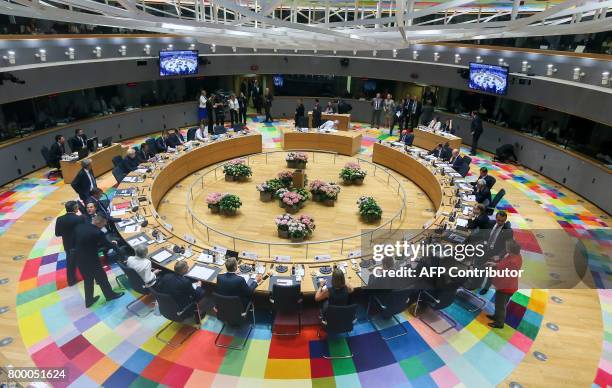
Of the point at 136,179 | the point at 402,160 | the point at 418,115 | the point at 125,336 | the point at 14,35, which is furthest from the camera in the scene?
the point at 418,115

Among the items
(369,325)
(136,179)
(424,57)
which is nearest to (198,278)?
(369,325)

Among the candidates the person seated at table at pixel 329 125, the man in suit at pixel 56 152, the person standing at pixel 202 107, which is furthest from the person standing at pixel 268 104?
the man in suit at pixel 56 152

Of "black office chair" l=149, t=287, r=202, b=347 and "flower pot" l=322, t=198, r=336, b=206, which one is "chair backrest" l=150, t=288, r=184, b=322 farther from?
"flower pot" l=322, t=198, r=336, b=206

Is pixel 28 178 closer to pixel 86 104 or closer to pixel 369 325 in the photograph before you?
pixel 86 104

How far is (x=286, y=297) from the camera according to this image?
6.30m

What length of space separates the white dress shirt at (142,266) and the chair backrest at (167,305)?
417mm

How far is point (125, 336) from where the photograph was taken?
6578 millimetres

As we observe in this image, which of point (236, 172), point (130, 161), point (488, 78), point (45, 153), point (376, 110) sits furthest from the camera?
Result: point (376, 110)

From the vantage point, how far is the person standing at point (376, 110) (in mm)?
18500

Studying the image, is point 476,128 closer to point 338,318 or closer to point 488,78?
point 488,78

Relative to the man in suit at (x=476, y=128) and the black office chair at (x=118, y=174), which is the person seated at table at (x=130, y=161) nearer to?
the black office chair at (x=118, y=174)

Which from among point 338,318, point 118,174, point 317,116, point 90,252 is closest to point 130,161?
point 118,174

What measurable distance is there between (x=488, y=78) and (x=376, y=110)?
17.4ft

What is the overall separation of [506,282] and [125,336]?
6.43 meters
